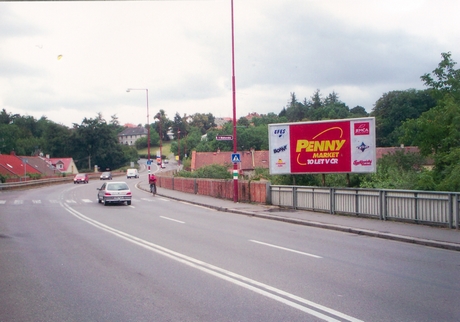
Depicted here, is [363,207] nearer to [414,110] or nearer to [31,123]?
[414,110]

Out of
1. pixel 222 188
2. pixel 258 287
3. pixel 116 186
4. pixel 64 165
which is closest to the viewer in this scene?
pixel 258 287

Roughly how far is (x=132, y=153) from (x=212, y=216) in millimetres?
110982

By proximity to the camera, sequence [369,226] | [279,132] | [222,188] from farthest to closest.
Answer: [222,188], [279,132], [369,226]

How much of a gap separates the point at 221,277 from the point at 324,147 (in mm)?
15189

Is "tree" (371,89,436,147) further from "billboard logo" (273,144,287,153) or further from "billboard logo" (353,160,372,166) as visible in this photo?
"billboard logo" (353,160,372,166)

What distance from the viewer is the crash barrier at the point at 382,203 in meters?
15.3

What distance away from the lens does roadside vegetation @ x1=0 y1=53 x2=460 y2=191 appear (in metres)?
21.3

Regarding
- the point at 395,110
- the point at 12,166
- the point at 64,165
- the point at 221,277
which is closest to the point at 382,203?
the point at 221,277

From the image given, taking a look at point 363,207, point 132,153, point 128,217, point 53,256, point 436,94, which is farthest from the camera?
point 132,153

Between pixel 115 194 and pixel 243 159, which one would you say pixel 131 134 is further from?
pixel 115 194

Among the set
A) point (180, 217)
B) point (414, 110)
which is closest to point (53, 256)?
point (180, 217)

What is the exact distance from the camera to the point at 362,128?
22.3 metres

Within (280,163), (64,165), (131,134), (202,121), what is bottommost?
(64,165)

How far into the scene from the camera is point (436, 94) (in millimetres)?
23688
